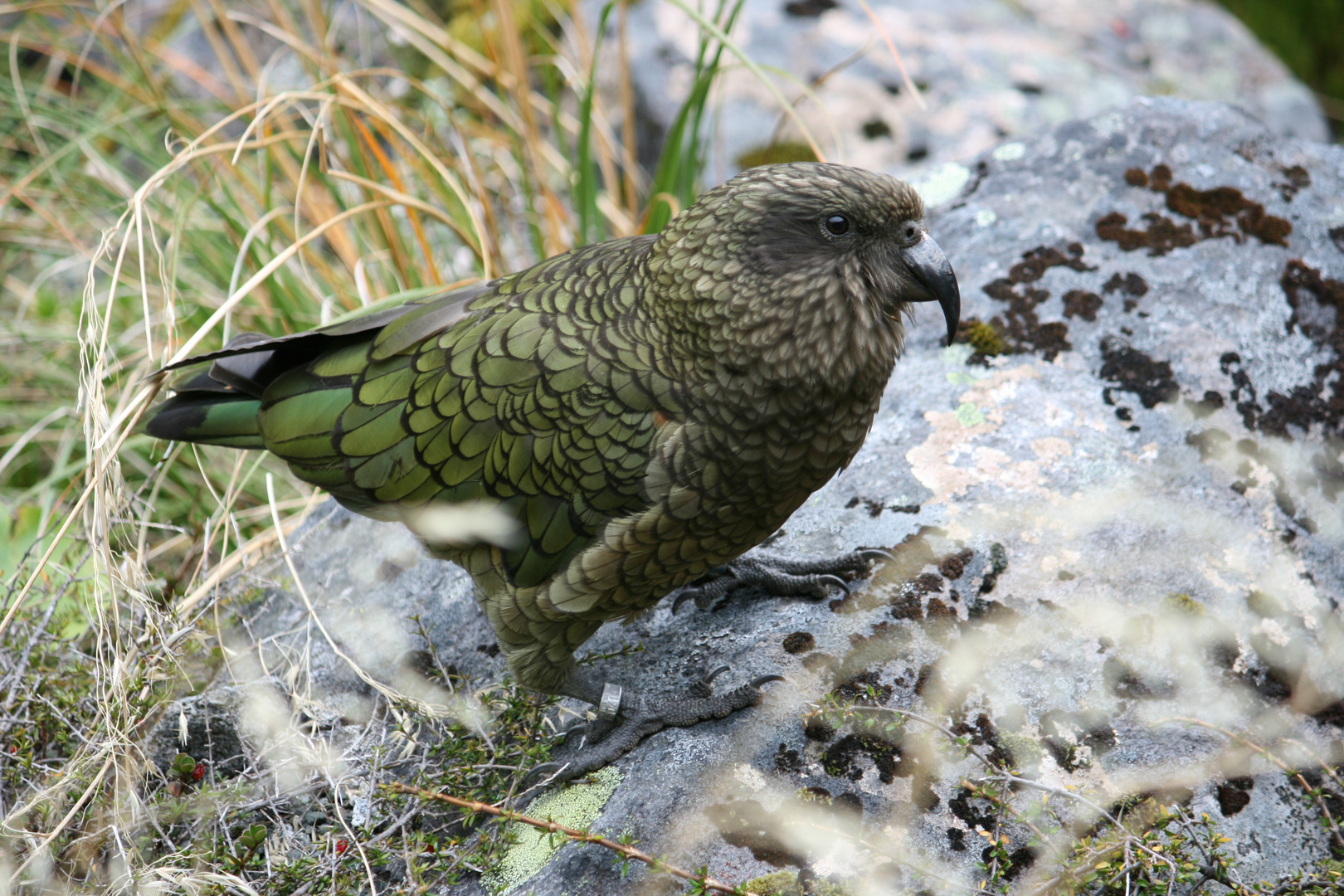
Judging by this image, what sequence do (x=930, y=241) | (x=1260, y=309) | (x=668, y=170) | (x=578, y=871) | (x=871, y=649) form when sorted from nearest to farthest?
(x=578, y=871)
(x=930, y=241)
(x=871, y=649)
(x=1260, y=309)
(x=668, y=170)

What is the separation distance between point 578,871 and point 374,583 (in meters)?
1.46

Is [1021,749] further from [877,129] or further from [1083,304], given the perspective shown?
[877,129]

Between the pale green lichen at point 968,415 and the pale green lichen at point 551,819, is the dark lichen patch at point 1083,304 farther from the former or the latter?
the pale green lichen at point 551,819

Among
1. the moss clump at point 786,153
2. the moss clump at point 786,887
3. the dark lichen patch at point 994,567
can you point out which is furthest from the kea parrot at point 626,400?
the moss clump at point 786,153

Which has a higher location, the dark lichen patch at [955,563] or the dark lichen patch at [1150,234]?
the dark lichen patch at [1150,234]

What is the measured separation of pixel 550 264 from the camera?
3010 mm

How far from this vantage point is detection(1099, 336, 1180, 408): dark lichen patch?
3176 mm

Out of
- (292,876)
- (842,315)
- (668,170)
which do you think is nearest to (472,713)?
(292,876)

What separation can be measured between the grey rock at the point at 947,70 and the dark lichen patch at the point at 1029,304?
1.94 meters

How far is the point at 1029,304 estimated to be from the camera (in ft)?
11.3

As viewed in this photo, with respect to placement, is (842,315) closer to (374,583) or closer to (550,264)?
(550,264)

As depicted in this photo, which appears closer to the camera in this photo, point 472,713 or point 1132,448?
point 472,713

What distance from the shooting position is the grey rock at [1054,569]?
2.45 metres

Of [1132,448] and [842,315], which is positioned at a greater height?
[842,315]
